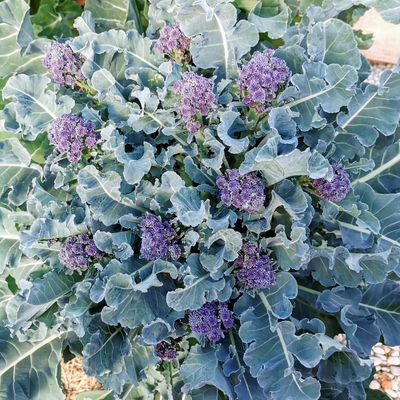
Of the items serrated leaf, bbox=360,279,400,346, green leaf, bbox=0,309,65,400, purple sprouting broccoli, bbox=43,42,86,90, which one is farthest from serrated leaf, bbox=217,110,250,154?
green leaf, bbox=0,309,65,400

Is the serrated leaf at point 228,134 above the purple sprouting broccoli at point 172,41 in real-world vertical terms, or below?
below

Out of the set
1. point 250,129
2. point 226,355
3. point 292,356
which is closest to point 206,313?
point 226,355

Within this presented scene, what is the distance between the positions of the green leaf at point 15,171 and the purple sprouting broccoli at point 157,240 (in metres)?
0.59

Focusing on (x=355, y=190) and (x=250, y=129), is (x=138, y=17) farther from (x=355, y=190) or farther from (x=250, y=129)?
(x=355, y=190)

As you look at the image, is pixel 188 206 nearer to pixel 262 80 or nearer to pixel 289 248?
pixel 289 248

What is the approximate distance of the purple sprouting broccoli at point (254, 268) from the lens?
1.50m

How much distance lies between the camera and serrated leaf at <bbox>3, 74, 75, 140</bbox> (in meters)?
1.72

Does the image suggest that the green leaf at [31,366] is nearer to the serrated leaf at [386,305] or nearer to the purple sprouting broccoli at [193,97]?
the purple sprouting broccoli at [193,97]

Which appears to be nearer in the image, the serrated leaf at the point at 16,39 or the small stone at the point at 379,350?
the serrated leaf at the point at 16,39

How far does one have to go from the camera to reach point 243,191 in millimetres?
1439

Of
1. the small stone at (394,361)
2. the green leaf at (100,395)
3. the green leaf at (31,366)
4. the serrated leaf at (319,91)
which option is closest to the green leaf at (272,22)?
the serrated leaf at (319,91)

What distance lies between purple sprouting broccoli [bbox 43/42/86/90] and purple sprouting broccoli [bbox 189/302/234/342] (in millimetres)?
1006

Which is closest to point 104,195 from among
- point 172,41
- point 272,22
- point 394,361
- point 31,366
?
point 172,41

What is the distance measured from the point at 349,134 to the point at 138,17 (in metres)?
1.13
